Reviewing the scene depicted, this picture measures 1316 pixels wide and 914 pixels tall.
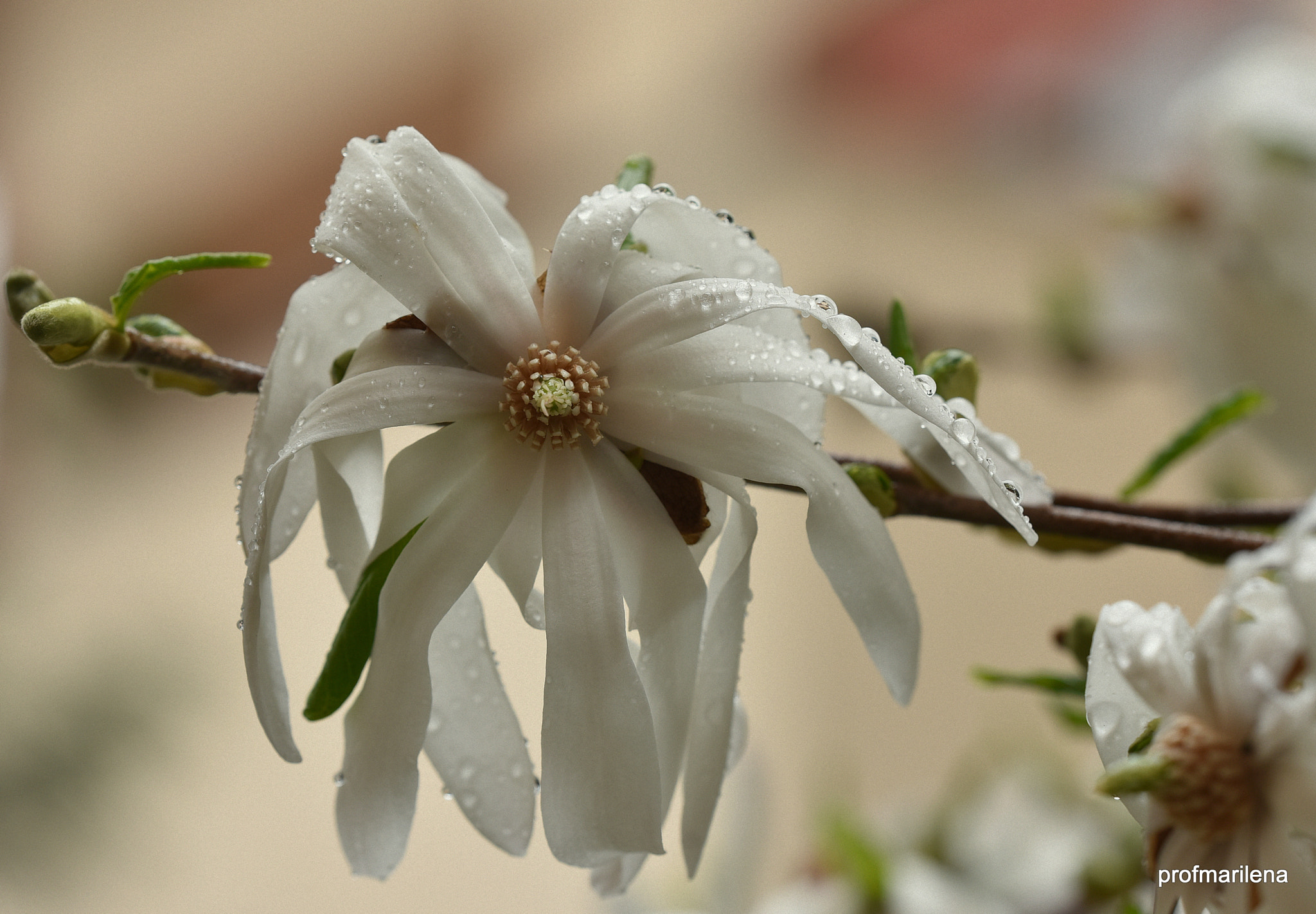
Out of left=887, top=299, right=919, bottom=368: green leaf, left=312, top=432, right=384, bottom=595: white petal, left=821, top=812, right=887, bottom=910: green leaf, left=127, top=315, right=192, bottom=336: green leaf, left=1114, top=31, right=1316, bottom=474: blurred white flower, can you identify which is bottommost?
left=821, top=812, right=887, bottom=910: green leaf

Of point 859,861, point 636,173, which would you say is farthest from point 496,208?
point 859,861

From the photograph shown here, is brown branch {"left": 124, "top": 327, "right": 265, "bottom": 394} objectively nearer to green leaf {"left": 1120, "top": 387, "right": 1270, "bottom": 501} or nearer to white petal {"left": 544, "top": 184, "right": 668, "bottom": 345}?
white petal {"left": 544, "top": 184, "right": 668, "bottom": 345}

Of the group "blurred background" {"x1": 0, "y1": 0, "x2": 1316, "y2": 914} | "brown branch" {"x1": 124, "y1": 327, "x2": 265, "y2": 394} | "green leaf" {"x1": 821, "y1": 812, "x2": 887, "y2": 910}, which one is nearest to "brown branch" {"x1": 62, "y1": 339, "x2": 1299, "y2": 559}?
"brown branch" {"x1": 124, "y1": 327, "x2": 265, "y2": 394}

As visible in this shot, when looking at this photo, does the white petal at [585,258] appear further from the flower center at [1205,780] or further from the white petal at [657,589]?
the flower center at [1205,780]

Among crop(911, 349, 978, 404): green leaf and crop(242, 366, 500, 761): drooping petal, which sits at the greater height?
crop(911, 349, 978, 404): green leaf

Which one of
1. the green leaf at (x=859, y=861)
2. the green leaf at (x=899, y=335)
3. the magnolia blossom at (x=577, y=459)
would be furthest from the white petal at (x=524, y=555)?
the green leaf at (x=859, y=861)

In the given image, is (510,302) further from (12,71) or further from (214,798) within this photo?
(12,71)

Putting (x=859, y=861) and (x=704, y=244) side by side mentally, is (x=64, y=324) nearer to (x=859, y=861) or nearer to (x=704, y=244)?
(x=704, y=244)
